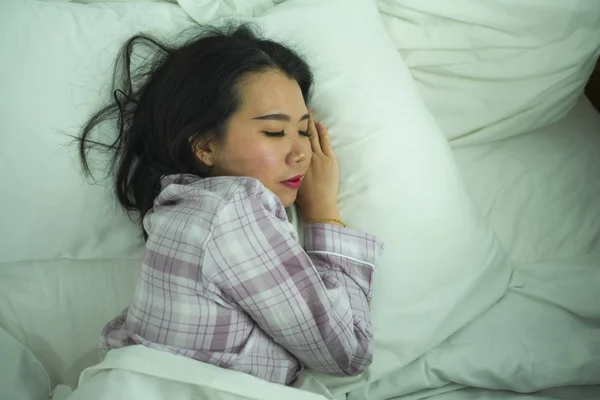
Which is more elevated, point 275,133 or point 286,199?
point 275,133

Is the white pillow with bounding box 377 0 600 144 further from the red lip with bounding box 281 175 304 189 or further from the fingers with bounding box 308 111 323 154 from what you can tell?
the red lip with bounding box 281 175 304 189

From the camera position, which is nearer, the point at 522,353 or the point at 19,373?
the point at 19,373

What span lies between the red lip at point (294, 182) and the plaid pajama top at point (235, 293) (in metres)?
0.08

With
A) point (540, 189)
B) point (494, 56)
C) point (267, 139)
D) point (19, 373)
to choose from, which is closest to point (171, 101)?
point (267, 139)

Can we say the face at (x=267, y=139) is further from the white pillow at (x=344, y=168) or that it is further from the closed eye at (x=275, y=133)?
the white pillow at (x=344, y=168)

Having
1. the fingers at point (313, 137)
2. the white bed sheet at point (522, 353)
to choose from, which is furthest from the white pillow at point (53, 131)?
the white bed sheet at point (522, 353)

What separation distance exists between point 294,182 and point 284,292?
10.1 inches

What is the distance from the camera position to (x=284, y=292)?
948 mm

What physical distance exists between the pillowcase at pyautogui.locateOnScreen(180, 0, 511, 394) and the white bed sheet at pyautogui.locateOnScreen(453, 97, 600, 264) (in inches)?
5.5

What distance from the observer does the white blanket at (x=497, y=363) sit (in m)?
0.87

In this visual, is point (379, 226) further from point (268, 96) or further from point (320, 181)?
point (268, 96)

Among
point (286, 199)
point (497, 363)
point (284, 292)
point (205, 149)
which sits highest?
point (205, 149)

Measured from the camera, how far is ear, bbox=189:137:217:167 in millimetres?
1108

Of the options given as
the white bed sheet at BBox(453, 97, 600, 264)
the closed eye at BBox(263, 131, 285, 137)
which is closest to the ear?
the closed eye at BBox(263, 131, 285, 137)
